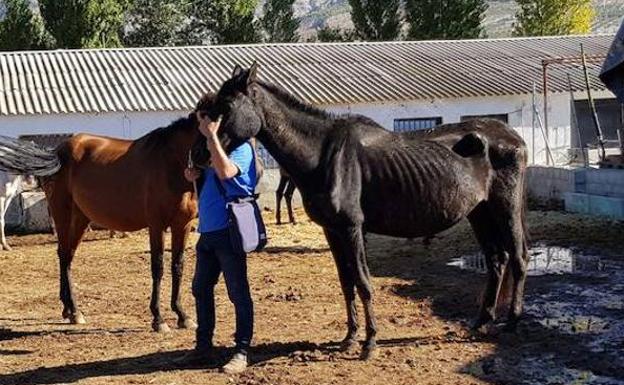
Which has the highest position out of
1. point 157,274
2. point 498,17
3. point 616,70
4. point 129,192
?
point 498,17

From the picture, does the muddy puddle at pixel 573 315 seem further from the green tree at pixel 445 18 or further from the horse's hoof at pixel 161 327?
the green tree at pixel 445 18

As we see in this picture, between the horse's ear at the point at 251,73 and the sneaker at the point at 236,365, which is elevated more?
the horse's ear at the point at 251,73

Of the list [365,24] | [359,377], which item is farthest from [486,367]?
[365,24]

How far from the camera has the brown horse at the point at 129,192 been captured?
7293 mm

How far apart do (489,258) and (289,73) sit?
15939mm

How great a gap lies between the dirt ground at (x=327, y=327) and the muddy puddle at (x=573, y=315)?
15mm

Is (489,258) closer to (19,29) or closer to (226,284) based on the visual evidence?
(226,284)

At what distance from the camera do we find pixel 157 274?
745 cm

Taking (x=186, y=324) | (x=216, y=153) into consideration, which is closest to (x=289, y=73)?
(x=186, y=324)

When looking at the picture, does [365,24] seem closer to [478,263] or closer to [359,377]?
[478,263]

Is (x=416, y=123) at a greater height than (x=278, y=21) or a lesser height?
lesser

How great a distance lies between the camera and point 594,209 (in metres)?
12.5

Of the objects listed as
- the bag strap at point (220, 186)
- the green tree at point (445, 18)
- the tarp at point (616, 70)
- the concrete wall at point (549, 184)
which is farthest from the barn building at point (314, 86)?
the bag strap at point (220, 186)

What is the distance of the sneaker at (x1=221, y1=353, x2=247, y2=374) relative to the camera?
5.78m
